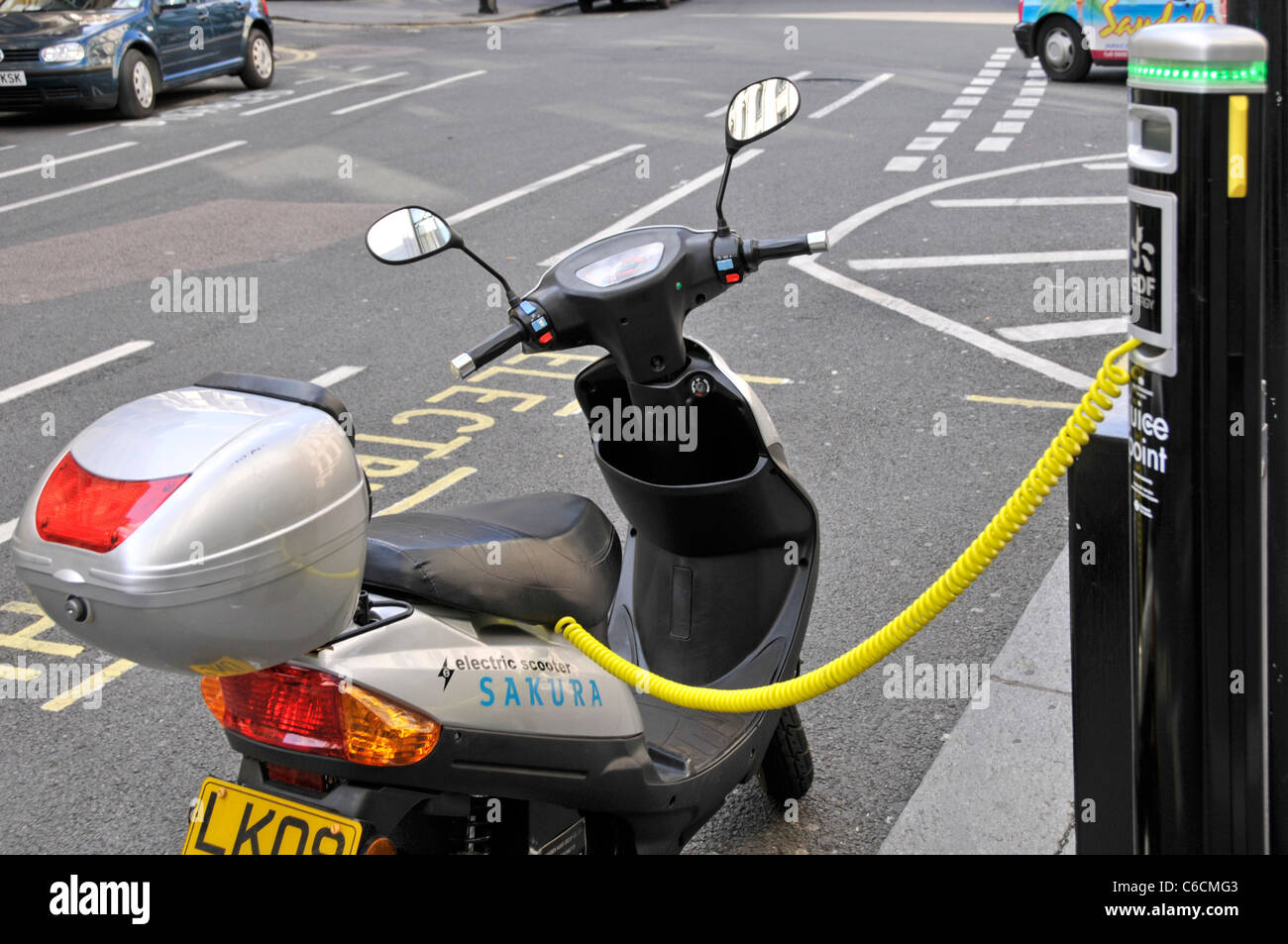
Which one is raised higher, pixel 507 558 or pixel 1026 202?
pixel 507 558

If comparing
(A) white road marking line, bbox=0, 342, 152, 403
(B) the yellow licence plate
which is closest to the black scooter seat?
(B) the yellow licence plate

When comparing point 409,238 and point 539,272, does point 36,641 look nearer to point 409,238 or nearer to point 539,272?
point 409,238

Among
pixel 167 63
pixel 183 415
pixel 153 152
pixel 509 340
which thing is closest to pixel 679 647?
pixel 509 340

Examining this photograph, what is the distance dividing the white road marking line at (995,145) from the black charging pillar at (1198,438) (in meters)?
Answer: 11.3

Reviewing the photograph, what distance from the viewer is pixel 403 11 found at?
28.2 m

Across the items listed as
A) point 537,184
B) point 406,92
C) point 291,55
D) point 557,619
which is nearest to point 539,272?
point 537,184

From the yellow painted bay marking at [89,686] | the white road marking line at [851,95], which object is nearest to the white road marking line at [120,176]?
the white road marking line at [851,95]

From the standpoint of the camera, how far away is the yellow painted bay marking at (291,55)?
2075 cm

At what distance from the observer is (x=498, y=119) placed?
14.9 m

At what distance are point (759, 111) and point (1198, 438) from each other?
1.48 m

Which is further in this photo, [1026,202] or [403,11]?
[403,11]
